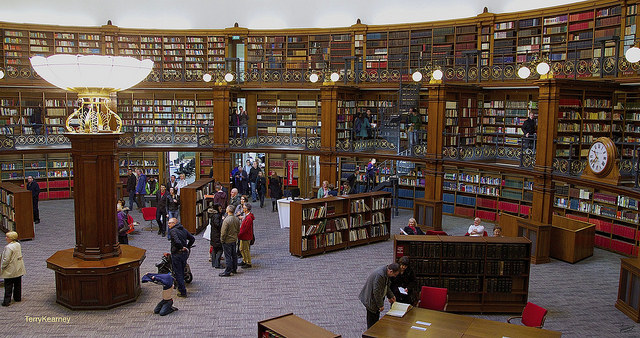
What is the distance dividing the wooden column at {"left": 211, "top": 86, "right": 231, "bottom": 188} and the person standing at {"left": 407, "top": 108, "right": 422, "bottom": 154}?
5705mm

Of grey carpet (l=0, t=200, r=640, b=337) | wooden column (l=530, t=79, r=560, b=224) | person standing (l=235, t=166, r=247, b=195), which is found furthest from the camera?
person standing (l=235, t=166, r=247, b=195)

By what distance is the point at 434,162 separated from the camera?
14.2 metres

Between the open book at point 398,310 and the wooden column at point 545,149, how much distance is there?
6430 millimetres

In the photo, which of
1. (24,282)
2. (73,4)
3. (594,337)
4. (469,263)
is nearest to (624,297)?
(594,337)

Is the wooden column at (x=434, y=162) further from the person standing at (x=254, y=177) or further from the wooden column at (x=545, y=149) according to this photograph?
the person standing at (x=254, y=177)

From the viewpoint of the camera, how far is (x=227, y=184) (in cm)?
1717

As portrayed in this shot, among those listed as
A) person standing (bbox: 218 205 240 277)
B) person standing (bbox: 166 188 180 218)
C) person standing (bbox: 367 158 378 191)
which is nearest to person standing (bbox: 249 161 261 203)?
person standing (bbox: 367 158 378 191)

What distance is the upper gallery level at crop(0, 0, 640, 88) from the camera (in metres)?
14.1

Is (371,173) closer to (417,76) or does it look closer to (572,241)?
(417,76)

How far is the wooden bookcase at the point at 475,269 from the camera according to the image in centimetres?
877

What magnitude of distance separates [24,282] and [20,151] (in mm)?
6978

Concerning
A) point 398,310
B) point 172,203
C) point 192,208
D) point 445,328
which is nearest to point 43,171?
point 172,203

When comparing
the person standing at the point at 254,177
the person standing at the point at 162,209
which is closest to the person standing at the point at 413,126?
the person standing at the point at 254,177

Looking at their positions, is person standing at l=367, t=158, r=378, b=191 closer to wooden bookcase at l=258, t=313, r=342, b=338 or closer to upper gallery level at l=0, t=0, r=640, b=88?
upper gallery level at l=0, t=0, r=640, b=88
